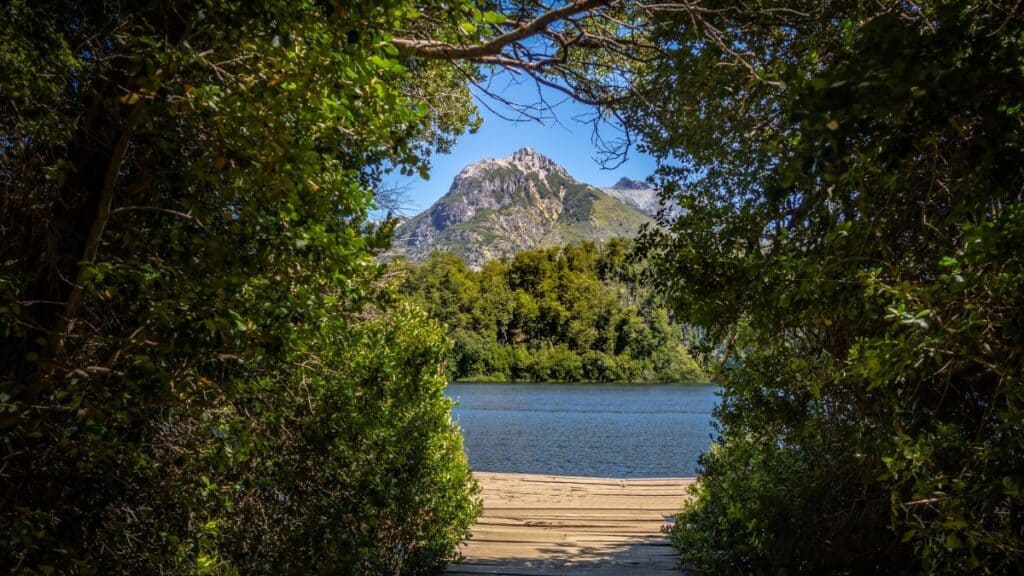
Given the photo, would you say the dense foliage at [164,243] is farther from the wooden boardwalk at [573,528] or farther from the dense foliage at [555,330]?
the dense foliage at [555,330]

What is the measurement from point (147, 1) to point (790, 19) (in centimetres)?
307

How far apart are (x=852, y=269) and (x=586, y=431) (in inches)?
1148

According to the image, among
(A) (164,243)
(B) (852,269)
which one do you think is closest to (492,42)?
(A) (164,243)

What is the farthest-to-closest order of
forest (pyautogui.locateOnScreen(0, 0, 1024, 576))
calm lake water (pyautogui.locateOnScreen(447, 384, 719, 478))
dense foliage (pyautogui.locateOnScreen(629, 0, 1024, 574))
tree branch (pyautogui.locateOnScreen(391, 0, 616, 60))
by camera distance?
calm lake water (pyautogui.locateOnScreen(447, 384, 719, 478))
tree branch (pyautogui.locateOnScreen(391, 0, 616, 60))
forest (pyautogui.locateOnScreen(0, 0, 1024, 576))
dense foliage (pyautogui.locateOnScreen(629, 0, 1024, 574))

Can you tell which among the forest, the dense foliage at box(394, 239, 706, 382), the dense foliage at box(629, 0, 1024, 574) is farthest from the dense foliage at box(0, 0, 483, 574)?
the dense foliage at box(394, 239, 706, 382)

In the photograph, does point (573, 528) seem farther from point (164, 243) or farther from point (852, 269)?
point (164, 243)

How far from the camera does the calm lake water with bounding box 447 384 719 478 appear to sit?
20.2 meters

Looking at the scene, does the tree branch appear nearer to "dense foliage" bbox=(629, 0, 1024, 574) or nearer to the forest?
the forest

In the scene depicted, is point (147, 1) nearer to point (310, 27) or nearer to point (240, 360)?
point (310, 27)

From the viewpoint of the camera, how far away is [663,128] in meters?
4.00

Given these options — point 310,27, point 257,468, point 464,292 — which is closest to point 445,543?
point 257,468

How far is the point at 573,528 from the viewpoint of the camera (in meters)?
6.81

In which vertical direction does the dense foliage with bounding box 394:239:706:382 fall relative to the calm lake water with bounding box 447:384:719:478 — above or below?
above

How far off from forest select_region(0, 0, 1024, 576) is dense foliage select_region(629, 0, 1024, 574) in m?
0.02
